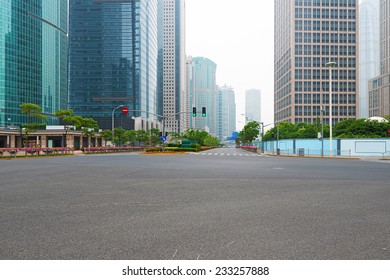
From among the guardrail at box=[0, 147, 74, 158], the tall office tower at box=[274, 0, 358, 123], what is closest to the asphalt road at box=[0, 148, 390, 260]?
the guardrail at box=[0, 147, 74, 158]

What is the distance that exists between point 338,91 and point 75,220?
124 metres

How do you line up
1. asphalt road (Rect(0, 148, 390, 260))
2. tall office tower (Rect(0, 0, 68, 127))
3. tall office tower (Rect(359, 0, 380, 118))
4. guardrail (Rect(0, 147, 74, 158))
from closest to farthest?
asphalt road (Rect(0, 148, 390, 260)) → guardrail (Rect(0, 147, 74, 158)) → tall office tower (Rect(0, 0, 68, 127)) → tall office tower (Rect(359, 0, 380, 118))

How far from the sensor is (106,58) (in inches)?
4857

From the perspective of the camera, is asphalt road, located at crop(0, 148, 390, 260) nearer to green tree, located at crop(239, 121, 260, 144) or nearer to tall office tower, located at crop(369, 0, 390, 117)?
green tree, located at crop(239, 121, 260, 144)

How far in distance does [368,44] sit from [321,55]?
82.9 metres

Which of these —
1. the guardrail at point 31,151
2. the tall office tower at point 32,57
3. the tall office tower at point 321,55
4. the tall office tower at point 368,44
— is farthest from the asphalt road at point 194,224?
the tall office tower at point 368,44

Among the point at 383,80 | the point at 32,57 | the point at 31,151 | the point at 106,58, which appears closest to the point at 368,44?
the point at 383,80

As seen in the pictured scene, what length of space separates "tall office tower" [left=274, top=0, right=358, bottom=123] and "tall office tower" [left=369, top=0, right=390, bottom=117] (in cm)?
2200

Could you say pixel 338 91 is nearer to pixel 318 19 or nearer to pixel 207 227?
pixel 318 19

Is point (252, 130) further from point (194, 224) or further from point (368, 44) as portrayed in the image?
point (368, 44)

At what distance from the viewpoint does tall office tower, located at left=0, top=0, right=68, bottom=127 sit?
93125 millimetres

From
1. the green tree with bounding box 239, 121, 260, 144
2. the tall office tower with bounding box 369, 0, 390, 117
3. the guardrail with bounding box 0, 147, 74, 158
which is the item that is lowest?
the guardrail with bounding box 0, 147, 74, 158

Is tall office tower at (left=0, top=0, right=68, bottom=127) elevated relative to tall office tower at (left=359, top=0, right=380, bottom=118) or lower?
lower

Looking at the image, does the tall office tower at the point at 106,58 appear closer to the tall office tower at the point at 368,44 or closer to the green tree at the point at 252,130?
the green tree at the point at 252,130
